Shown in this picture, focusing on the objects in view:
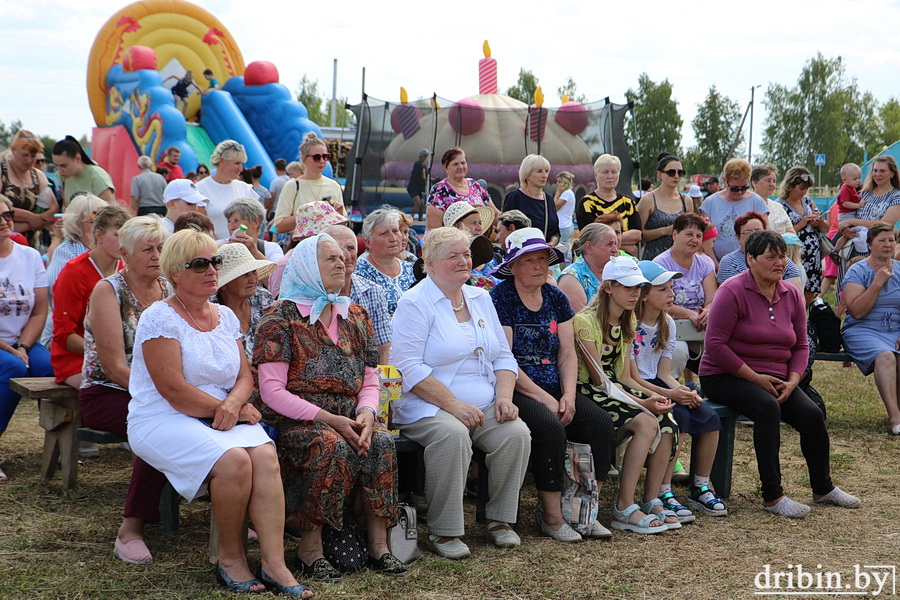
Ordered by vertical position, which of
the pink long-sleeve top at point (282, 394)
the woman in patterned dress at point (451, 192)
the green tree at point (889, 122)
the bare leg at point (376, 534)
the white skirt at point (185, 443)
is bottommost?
the bare leg at point (376, 534)

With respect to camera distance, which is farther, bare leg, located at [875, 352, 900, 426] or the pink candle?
the pink candle

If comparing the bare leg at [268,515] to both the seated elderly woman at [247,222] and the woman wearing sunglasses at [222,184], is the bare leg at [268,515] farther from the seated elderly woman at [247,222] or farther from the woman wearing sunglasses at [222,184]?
the woman wearing sunglasses at [222,184]

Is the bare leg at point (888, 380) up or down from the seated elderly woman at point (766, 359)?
down

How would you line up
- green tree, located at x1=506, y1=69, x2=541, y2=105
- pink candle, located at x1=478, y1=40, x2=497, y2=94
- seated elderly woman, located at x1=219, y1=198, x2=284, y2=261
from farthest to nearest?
green tree, located at x1=506, y1=69, x2=541, y2=105, pink candle, located at x1=478, y1=40, x2=497, y2=94, seated elderly woman, located at x1=219, y1=198, x2=284, y2=261

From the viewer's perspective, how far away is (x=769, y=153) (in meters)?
51.6

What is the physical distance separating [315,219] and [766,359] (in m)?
2.72

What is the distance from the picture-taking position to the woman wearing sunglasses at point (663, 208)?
23.6 ft

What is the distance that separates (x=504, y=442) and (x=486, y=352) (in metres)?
0.46

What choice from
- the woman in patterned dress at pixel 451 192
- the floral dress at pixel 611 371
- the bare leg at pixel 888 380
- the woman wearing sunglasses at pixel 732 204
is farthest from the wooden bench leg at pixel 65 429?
the bare leg at pixel 888 380

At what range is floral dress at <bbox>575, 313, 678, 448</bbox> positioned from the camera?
4500 millimetres

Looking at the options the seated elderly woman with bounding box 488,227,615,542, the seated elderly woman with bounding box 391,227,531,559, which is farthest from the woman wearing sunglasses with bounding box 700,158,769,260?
the seated elderly woman with bounding box 391,227,531,559

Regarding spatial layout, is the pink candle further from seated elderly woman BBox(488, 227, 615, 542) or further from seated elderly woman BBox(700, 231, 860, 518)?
seated elderly woman BBox(488, 227, 615, 542)

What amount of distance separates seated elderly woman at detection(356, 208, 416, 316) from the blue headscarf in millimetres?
1036

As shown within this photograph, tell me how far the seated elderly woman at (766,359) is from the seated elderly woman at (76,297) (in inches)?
131
